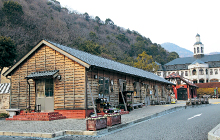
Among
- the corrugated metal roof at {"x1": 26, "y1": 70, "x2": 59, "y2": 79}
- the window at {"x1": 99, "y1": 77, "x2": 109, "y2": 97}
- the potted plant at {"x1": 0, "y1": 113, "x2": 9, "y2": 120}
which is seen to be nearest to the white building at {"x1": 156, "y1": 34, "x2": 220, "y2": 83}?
the window at {"x1": 99, "y1": 77, "x2": 109, "y2": 97}

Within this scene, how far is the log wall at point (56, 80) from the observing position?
1489 centimetres

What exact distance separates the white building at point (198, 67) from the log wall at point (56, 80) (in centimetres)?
6263

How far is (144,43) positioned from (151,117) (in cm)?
8045

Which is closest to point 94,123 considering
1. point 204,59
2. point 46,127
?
point 46,127

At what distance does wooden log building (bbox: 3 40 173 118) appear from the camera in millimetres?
14812

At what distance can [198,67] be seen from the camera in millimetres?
73125

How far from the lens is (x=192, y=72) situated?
74.4m

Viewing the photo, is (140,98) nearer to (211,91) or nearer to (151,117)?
(151,117)

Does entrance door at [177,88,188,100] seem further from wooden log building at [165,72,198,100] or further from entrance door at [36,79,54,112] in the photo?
entrance door at [36,79,54,112]

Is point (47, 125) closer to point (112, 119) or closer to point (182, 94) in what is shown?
point (112, 119)

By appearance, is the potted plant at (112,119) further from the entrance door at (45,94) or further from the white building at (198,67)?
the white building at (198,67)

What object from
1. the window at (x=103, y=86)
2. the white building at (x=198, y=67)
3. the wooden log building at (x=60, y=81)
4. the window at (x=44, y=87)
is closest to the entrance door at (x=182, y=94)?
the white building at (x=198, y=67)

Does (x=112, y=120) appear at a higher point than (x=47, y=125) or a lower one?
higher

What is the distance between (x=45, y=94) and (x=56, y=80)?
1422mm
